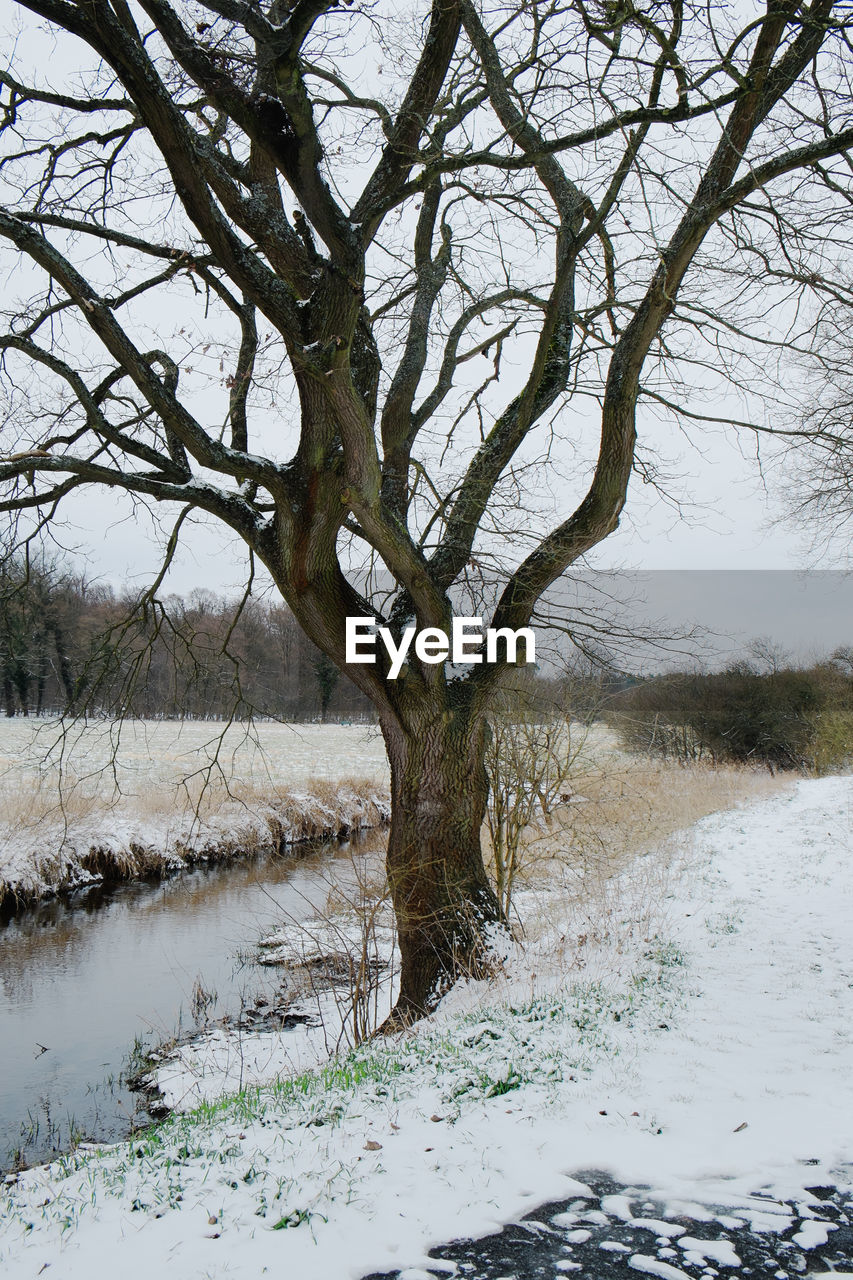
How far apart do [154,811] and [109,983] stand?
678 centimetres

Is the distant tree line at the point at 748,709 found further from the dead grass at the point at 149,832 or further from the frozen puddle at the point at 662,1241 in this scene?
the frozen puddle at the point at 662,1241

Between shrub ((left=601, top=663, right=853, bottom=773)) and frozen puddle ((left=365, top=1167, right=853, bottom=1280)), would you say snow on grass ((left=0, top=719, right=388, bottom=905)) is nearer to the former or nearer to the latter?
frozen puddle ((left=365, top=1167, right=853, bottom=1280))

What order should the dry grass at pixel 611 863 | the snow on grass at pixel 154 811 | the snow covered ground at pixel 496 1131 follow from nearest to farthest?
the snow covered ground at pixel 496 1131
the dry grass at pixel 611 863
the snow on grass at pixel 154 811

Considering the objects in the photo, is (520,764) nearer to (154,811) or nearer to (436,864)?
(436,864)

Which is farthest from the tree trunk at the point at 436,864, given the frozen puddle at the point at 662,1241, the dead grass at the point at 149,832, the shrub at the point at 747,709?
the shrub at the point at 747,709

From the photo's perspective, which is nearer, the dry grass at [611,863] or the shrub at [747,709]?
the dry grass at [611,863]

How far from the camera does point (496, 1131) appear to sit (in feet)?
12.6

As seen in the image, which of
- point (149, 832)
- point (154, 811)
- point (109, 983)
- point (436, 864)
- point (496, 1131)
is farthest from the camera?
point (154, 811)

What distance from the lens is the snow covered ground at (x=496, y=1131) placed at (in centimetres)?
310

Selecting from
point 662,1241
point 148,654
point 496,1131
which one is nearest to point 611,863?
point 148,654

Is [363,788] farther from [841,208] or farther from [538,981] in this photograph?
[841,208]

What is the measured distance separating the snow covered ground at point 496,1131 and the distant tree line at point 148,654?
326cm

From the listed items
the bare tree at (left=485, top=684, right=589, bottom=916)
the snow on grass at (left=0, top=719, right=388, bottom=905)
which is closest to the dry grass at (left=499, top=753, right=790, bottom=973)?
the bare tree at (left=485, top=684, right=589, bottom=916)

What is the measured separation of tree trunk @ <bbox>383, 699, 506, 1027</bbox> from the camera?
6801 mm
